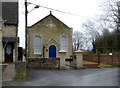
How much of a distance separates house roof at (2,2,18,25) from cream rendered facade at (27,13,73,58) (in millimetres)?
4819

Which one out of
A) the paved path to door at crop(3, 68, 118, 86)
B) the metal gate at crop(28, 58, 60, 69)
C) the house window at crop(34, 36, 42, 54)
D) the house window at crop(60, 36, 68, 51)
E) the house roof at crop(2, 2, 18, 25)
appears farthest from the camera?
the house window at crop(60, 36, 68, 51)

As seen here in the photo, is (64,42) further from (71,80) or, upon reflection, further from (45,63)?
(71,80)

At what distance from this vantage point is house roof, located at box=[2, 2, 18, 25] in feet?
122

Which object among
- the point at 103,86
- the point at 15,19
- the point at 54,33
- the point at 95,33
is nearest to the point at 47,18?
the point at 54,33

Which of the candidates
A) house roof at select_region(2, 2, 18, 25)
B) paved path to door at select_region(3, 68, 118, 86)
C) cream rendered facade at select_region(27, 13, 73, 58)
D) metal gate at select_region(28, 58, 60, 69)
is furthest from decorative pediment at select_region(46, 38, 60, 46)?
paved path to door at select_region(3, 68, 118, 86)

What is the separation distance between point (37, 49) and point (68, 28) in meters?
5.71

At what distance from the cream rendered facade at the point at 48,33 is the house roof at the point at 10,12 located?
4.82 metres

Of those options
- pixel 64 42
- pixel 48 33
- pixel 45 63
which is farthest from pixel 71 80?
pixel 64 42

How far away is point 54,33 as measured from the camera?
45.2 m

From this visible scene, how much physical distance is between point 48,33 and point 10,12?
774 centimetres

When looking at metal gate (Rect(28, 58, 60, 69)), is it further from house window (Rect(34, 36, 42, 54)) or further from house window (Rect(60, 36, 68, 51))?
house window (Rect(60, 36, 68, 51))

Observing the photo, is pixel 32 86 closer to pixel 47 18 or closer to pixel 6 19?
pixel 6 19

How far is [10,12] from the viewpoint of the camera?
39.3 meters

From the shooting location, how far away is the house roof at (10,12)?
37.2 meters
